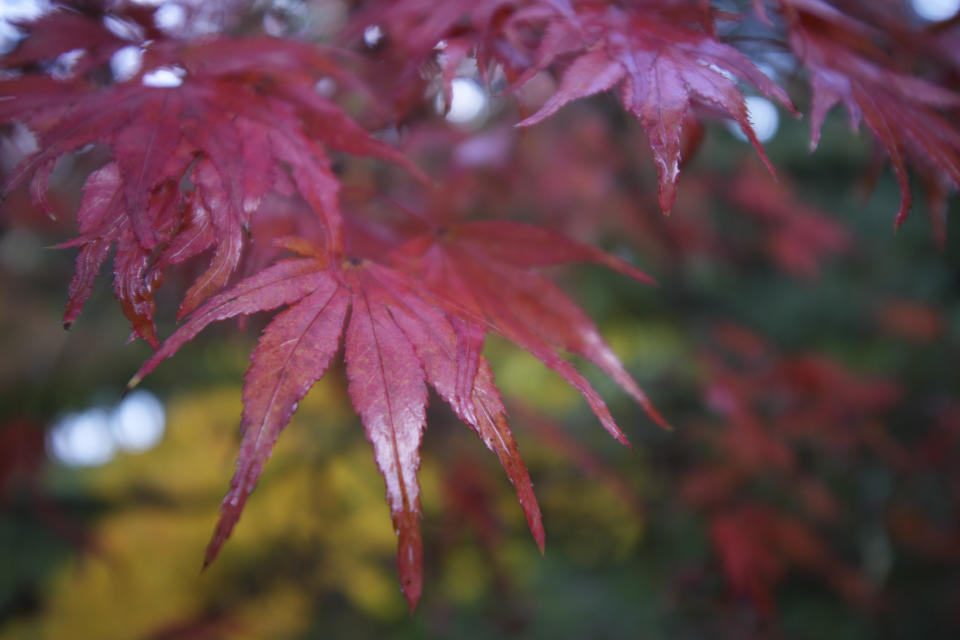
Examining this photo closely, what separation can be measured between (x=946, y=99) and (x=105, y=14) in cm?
90

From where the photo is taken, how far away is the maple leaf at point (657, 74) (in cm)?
40

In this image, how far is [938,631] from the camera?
2.05 meters

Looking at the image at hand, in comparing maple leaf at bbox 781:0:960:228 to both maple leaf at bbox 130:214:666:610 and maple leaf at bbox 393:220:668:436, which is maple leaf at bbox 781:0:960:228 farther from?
maple leaf at bbox 130:214:666:610

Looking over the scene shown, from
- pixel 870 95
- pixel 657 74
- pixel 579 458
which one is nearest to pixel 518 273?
pixel 657 74

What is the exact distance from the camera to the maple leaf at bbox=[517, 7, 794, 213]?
40 cm

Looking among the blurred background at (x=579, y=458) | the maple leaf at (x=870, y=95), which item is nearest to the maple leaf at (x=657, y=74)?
the maple leaf at (x=870, y=95)

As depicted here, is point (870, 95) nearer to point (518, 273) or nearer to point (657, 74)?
point (657, 74)

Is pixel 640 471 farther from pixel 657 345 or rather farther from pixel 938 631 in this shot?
pixel 938 631

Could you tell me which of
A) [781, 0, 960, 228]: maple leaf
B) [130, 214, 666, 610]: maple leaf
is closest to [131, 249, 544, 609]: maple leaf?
[130, 214, 666, 610]: maple leaf

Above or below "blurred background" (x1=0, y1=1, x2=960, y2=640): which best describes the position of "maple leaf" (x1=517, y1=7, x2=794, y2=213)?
above

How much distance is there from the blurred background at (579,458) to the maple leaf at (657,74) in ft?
0.98

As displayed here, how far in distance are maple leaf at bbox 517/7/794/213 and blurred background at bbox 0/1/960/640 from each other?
30 centimetres

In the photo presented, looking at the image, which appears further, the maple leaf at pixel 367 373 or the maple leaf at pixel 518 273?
the maple leaf at pixel 518 273

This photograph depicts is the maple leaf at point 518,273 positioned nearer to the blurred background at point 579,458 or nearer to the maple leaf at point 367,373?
the maple leaf at point 367,373
